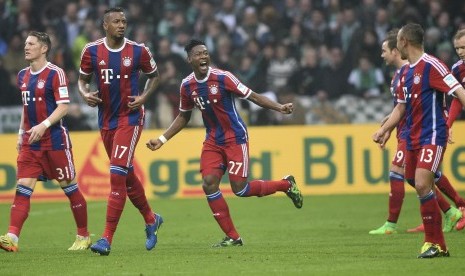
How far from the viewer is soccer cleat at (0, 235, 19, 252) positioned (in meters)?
11.3

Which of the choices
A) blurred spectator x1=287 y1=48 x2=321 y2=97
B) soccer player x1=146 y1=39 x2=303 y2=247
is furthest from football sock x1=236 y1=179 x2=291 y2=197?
blurred spectator x1=287 y1=48 x2=321 y2=97

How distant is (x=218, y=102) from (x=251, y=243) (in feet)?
5.59

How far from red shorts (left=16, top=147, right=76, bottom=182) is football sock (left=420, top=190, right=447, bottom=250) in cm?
422

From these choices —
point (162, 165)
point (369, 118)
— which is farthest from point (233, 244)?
point (369, 118)

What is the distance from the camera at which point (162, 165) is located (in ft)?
64.7

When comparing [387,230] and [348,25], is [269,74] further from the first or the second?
[387,230]

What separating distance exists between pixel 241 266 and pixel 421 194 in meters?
1.78

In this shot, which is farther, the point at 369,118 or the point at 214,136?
the point at 369,118

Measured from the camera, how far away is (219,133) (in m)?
11.9

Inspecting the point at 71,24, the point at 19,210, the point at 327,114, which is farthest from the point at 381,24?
the point at 19,210

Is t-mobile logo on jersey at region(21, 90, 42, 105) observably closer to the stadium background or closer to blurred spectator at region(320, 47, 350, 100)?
the stadium background

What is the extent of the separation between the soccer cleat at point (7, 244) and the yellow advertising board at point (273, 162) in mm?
8095

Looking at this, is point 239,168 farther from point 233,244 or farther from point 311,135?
point 311,135

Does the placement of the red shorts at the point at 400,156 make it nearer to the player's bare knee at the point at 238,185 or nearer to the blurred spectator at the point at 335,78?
the player's bare knee at the point at 238,185
